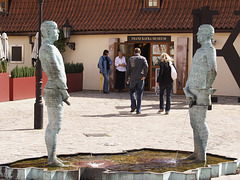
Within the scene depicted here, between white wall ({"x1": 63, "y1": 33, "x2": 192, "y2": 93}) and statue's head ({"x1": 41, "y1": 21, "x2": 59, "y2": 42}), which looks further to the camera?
white wall ({"x1": 63, "y1": 33, "x2": 192, "y2": 93})

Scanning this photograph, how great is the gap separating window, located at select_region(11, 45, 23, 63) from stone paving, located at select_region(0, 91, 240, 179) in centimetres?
847

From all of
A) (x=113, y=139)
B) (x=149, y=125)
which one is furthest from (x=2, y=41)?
(x=113, y=139)

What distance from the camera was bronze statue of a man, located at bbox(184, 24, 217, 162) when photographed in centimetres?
809

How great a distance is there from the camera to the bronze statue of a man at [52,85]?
25.2 ft

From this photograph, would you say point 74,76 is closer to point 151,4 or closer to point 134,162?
point 151,4

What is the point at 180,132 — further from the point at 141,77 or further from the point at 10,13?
the point at 10,13

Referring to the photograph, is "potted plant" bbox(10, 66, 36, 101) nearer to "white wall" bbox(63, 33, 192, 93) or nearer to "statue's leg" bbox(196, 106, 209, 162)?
"white wall" bbox(63, 33, 192, 93)

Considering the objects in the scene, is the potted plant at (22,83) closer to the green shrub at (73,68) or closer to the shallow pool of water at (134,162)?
the green shrub at (73,68)

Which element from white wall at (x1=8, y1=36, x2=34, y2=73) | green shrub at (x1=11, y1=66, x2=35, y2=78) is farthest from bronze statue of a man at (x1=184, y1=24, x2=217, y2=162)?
white wall at (x1=8, y1=36, x2=34, y2=73)

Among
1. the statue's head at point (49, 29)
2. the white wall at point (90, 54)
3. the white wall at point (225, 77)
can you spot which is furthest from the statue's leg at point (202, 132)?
the white wall at point (90, 54)

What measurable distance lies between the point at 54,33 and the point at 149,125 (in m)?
6.01

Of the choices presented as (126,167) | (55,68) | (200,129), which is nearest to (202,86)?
(200,129)

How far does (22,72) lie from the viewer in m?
20.3

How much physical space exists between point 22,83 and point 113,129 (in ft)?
27.2
